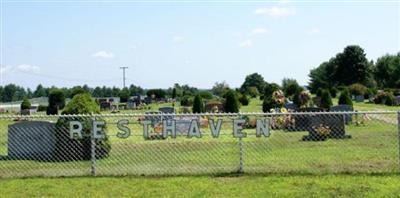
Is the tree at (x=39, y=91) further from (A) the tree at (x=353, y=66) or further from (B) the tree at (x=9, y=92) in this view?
(A) the tree at (x=353, y=66)

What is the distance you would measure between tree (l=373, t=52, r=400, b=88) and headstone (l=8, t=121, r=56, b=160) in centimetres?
7698

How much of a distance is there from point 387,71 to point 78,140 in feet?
283

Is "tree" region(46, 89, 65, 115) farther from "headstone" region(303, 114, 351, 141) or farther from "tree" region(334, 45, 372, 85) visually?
"tree" region(334, 45, 372, 85)

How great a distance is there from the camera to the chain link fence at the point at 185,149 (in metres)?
11.6

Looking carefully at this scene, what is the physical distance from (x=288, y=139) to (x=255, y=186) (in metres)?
9.25

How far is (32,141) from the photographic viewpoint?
49.1 ft

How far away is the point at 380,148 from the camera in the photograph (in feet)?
50.9

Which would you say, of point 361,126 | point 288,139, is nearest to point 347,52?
point 361,126

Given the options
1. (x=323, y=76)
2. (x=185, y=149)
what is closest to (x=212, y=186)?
(x=185, y=149)

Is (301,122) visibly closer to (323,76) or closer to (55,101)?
(55,101)

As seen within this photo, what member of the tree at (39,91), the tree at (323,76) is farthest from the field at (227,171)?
the tree at (39,91)

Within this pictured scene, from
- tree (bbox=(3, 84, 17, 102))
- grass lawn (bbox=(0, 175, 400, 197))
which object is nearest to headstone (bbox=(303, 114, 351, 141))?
grass lawn (bbox=(0, 175, 400, 197))

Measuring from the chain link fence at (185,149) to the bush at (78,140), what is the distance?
1.0 inches

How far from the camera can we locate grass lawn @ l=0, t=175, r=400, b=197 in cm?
924
